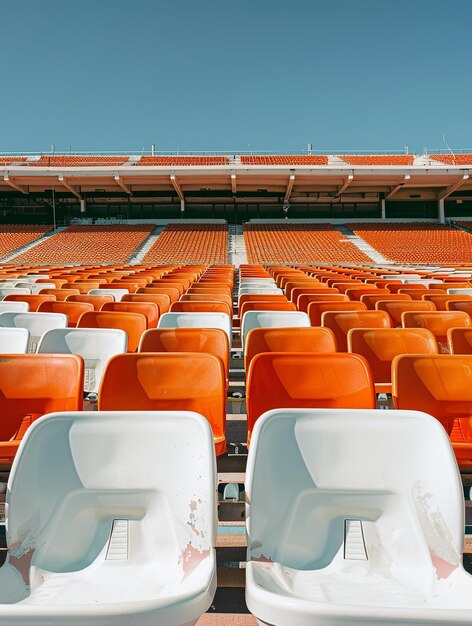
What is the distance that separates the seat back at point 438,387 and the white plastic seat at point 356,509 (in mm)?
793

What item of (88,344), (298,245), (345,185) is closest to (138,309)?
(88,344)

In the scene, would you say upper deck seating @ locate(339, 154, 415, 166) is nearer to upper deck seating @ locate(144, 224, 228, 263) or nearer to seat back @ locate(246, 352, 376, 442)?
upper deck seating @ locate(144, 224, 228, 263)

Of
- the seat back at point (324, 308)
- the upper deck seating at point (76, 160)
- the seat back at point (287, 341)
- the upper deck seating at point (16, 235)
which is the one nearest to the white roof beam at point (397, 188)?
the upper deck seating at point (76, 160)

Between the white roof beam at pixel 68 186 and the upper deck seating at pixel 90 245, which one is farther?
the white roof beam at pixel 68 186

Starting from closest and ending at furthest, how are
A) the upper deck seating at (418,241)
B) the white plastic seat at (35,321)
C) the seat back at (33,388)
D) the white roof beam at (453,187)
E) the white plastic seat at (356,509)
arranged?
the white plastic seat at (356,509) < the seat back at (33,388) < the white plastic seat at (35,321) < the upper deck seating at (418,241) < the white roof beam at (453,187)

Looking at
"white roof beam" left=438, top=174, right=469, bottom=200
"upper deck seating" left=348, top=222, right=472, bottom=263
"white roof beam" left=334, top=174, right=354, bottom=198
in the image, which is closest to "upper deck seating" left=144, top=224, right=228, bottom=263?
"white roof beam" left=334, top=174, right=354, bottom=198

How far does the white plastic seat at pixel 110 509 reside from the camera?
1.45 m

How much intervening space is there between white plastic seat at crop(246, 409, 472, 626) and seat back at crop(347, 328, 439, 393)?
176 cm

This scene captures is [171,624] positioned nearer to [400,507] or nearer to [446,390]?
[400,507]

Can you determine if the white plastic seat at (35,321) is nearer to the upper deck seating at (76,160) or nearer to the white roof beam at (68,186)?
the white roof beam at (68,186)

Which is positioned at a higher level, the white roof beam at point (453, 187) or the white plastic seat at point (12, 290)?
the white roof beam at point (453, 187)

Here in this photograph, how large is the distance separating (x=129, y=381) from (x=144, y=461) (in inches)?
35.1

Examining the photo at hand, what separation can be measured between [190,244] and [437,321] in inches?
956

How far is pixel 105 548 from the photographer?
1566mm
